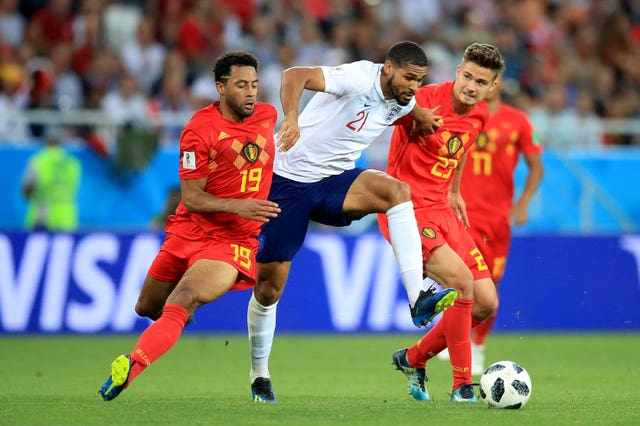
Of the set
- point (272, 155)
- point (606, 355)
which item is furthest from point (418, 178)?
point (606, 355)

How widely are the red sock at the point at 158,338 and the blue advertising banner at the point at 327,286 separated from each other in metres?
6.80

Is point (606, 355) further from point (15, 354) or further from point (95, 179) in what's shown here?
point (95, 179)

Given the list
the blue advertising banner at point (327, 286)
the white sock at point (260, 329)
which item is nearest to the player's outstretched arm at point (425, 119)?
the white sock at point (260, 329)

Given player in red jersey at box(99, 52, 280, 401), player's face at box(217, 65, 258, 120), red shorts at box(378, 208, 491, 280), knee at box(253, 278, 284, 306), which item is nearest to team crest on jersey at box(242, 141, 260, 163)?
player in red jersey at box(99, 52, 280, 401)

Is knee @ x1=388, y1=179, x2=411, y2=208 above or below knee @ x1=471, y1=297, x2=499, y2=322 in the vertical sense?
above

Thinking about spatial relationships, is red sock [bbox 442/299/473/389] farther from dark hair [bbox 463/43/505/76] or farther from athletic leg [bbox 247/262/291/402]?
dark hair [bbox 463/43/505/76]

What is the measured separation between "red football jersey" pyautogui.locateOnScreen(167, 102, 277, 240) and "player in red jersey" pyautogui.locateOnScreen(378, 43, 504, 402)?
1.12m

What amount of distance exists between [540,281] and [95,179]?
592 centimetres

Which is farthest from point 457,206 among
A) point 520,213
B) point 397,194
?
point 520,213

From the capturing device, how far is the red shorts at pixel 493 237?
37.5 ft

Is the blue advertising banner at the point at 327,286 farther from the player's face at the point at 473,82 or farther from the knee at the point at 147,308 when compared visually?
the player's face at the point at 473,82

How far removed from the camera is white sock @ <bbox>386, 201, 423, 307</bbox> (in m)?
8.11

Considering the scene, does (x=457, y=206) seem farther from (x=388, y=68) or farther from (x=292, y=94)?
(x=292, y=94)

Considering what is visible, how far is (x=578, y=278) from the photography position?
15367mm
